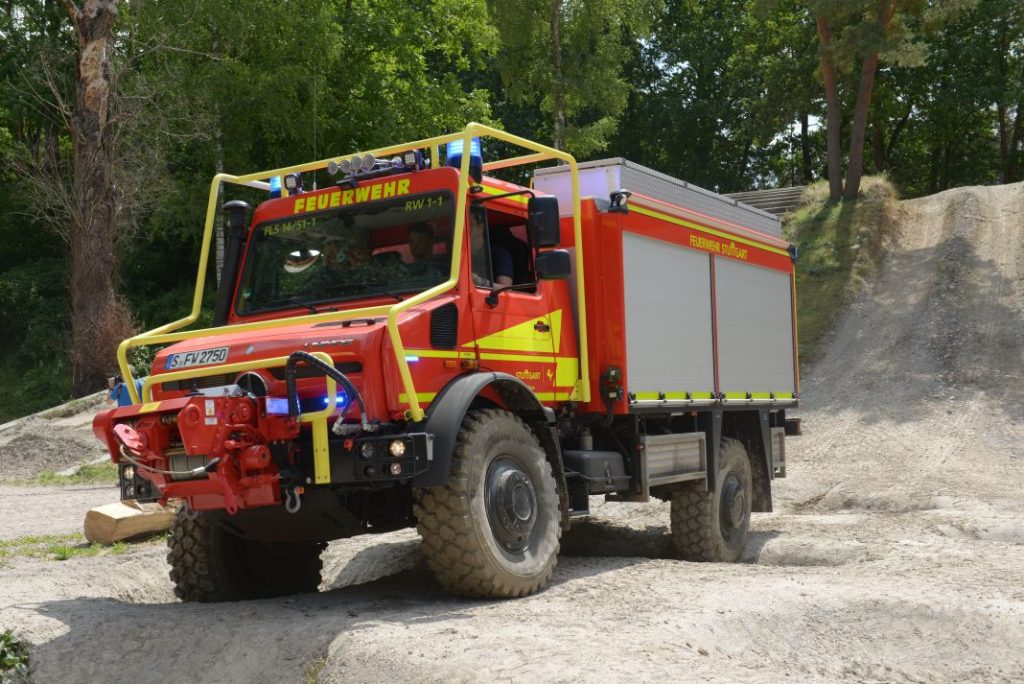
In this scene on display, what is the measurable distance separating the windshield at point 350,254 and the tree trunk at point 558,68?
22.8 m

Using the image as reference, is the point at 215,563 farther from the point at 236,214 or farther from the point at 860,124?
the point at 860,124

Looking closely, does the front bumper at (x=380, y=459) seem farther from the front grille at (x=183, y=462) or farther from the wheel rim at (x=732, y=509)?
the wheel rim at (x=732, y=509)

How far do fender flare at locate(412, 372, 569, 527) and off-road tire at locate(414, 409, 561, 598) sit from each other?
16 cm

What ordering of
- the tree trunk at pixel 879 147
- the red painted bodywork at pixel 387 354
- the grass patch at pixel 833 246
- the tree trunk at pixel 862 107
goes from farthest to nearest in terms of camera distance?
the tree trunk at pixel 879 147, the tree trunk at pixel 862 107, the grass patch at pixel 833 246, the red painted bodywork at pixel 387 354

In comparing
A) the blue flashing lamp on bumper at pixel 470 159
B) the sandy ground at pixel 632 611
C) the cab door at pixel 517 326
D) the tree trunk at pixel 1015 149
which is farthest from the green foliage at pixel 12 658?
the tree trunk at pixel 1015 149

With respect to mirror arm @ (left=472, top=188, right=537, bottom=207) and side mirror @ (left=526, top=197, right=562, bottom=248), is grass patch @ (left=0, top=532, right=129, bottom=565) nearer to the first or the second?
mirror arm @ (left=472, top=188, right=537, bottom=207)

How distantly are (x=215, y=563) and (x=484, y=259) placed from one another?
3.02m

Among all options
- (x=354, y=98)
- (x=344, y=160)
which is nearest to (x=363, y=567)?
(x=344, y=160)

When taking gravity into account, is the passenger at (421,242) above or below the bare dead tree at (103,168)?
below

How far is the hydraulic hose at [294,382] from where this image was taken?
6672 millimetres

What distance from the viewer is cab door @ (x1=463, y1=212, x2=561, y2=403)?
8016 millimetres

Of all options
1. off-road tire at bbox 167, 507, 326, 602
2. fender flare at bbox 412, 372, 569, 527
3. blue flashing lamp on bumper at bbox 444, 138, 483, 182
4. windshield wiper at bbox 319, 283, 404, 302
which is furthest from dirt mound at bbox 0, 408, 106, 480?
blue flashing lamp on bumper at bbox 444, 138, 483, 182

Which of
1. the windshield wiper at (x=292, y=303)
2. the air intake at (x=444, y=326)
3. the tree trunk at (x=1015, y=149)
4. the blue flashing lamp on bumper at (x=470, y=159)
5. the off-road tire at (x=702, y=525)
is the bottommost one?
the off-road tire at (x=702, y=525)

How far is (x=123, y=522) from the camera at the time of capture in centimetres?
1138
